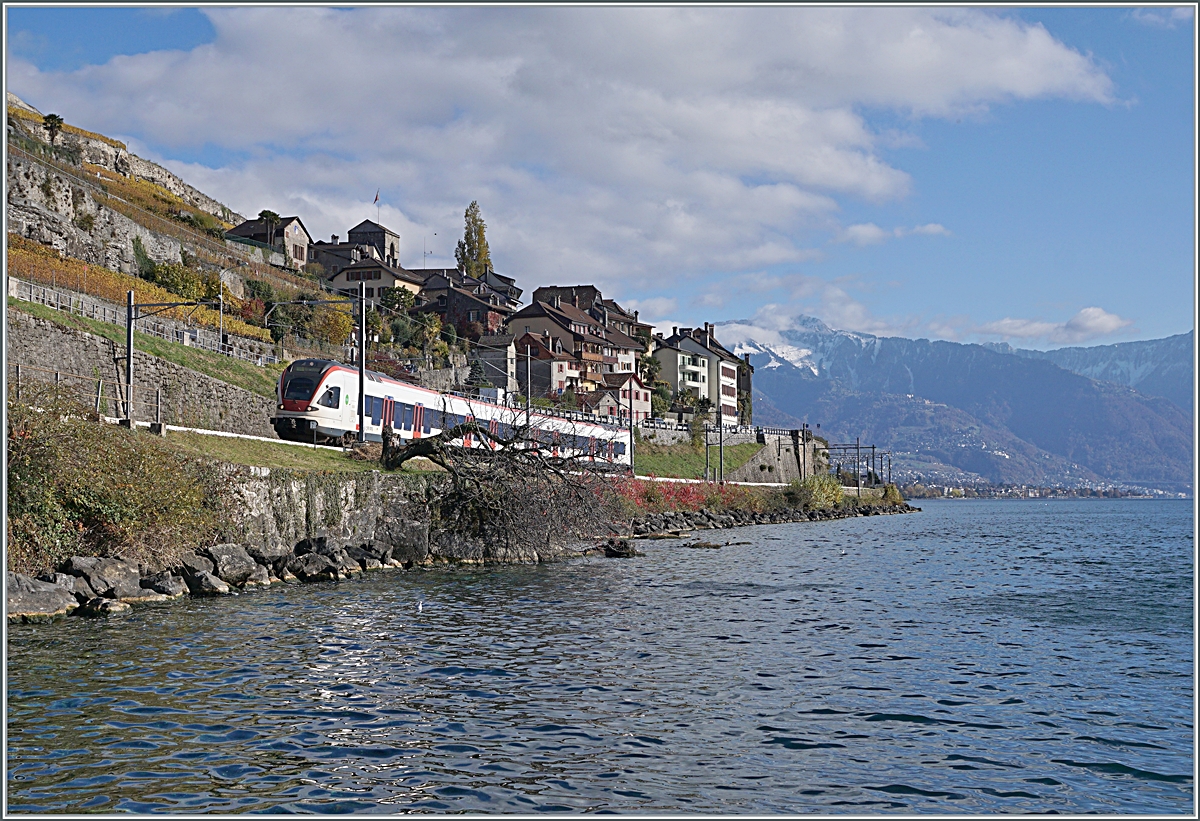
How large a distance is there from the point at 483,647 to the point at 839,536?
47.5 meters

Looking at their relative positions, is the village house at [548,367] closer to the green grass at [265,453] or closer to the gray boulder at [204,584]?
the green grass at [265,453]

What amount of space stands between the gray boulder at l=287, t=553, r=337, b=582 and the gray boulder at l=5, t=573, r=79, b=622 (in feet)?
26.8

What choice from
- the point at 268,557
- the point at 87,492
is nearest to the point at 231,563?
the point at 268,557

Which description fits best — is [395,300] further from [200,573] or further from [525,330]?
[200,573]

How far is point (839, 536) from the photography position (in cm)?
6281

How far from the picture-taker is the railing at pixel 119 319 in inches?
1684

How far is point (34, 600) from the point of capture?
20.2 meters

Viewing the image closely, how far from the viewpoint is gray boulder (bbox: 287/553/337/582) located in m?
29.0

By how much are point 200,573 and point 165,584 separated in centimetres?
136

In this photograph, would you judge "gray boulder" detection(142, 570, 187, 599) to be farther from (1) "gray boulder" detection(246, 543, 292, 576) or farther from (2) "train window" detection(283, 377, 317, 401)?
(2) "train window" detection(283, 377, 317, 401)

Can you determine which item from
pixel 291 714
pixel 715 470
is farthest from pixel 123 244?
pixel 291 714

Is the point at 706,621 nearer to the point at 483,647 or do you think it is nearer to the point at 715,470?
the point at 483,647

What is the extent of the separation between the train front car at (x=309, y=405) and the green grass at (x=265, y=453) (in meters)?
2.14

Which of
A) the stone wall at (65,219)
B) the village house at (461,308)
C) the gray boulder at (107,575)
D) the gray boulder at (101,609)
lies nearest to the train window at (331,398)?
the gray boulder at (107,575)
